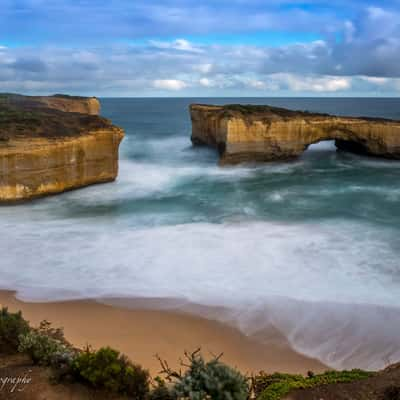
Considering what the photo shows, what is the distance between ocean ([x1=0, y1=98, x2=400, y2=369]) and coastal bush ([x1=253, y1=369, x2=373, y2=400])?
5.15ft

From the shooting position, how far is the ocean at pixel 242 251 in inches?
488

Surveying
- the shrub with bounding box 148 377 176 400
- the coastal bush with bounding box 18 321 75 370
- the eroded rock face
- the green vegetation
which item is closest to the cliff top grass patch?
the eroded rock face

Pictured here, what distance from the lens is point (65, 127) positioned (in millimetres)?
26250

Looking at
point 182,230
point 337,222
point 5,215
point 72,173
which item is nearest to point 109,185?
point 72,173

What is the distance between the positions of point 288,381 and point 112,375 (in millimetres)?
3429

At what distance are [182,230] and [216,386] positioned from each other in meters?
13.3

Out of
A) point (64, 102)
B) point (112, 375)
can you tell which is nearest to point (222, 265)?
point (112, 375)

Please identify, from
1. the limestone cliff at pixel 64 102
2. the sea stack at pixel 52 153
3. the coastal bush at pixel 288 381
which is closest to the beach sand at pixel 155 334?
the coastal bush at pixel 288 381

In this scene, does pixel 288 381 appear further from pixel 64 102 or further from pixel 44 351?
pixel 64 102

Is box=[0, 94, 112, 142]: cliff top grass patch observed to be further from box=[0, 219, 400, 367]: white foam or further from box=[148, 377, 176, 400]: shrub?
box=[148, 377, 176, 400]: shrub

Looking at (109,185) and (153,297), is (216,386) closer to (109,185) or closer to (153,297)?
(153,297)

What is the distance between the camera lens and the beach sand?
1047cm

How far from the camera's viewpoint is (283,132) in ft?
112

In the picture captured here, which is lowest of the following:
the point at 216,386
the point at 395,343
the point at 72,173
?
the point at 395,343
